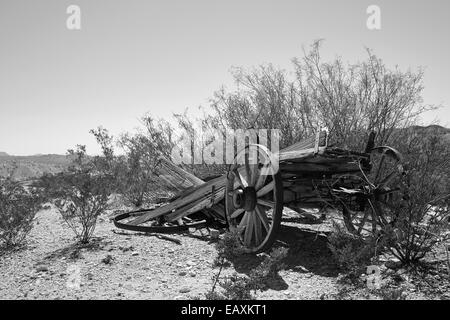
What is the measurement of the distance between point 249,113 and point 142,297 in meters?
6.47

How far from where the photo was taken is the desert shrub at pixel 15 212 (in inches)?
185

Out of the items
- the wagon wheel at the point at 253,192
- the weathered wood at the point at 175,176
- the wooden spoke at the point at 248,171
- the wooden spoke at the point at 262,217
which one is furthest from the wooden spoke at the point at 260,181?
the weathered wood at the point at 175,176

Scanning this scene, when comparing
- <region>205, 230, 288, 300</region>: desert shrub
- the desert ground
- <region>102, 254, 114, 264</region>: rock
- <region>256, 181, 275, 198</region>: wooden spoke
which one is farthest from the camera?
<region>102, 254, 114, 264</region>: rock

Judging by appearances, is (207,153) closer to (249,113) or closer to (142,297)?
(249,113)

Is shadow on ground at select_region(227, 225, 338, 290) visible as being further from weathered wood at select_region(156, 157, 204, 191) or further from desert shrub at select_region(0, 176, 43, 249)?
desert shrub at select_region(0, 176, 43, 249)

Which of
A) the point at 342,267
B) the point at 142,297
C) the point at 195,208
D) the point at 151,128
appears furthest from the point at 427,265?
the point at 151,128

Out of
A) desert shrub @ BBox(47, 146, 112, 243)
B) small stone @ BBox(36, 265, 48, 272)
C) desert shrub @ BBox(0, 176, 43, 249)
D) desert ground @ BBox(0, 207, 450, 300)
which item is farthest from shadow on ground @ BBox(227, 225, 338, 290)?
desert shrub @ BBox(0, 176, 43, 249)

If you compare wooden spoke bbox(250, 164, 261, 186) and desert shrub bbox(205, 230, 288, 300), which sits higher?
wooden spoke bbox(250, 164, 261, 186)

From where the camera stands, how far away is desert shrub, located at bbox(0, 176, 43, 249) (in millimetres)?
4691

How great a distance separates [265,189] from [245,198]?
0.35 meters

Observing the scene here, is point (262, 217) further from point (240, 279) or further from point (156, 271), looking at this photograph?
point (156, 271)

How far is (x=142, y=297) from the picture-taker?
9.82ft

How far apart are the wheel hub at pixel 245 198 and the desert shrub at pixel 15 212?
287 cm

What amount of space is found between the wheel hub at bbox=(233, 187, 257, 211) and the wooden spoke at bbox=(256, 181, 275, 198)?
3.2 inches
